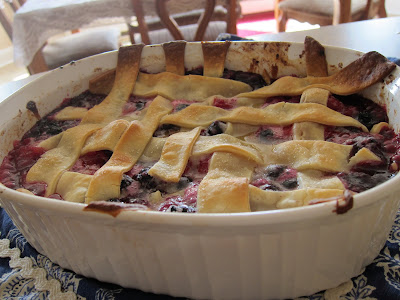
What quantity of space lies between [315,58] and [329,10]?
2058 mm

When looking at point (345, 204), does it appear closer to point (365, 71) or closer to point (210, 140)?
point (210, 140)

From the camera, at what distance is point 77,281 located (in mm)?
841

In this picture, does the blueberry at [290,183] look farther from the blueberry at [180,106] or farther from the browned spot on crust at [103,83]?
the browned spot on crust at [103,83]

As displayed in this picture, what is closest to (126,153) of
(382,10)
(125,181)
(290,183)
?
(125,181)

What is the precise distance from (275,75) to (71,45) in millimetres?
2276

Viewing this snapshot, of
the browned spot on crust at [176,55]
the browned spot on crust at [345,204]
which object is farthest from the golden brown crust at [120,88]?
the browned spot on crust at [345,204]

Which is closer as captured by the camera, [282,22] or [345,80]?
[345,80]

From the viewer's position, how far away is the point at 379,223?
0.70 meters

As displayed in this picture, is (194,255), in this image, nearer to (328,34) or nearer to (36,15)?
(328,34)

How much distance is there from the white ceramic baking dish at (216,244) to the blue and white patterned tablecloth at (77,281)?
0.07ft

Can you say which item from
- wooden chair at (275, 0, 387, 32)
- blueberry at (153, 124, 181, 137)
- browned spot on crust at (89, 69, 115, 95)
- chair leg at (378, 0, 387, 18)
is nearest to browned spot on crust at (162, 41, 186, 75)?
browned spot on crust at (89, 69, 115, 95)

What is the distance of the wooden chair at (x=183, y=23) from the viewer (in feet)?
8.04

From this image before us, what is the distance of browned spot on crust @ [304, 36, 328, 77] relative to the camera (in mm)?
1202

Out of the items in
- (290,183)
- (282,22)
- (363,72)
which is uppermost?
(363,72)
